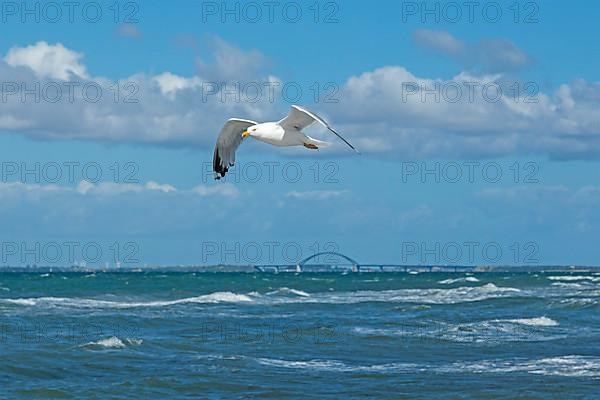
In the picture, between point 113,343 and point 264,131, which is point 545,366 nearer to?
Result: point 113,343

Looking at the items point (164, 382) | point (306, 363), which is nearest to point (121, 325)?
point (306, 363)

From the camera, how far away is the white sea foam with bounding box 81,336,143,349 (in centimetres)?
2389

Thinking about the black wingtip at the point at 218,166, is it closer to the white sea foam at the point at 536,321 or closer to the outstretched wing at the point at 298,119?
the outstretched wing at the point at 298,119

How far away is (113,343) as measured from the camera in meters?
24.3

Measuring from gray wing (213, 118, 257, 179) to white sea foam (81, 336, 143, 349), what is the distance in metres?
12.1

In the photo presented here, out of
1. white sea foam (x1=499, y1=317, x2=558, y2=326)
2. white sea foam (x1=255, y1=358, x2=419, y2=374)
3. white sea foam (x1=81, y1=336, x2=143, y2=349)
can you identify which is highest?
white sea foam (x1=499, y1=317, x2=558, y2=326)

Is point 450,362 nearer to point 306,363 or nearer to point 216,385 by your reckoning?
point 306,363

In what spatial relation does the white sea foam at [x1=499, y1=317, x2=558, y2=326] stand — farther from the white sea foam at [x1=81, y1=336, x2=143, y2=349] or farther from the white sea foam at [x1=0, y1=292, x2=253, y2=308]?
the white sea foam at [x1=0, y1=292, x2=253, y2=308]

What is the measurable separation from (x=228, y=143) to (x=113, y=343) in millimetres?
12647

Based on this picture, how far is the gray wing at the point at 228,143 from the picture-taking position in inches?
490

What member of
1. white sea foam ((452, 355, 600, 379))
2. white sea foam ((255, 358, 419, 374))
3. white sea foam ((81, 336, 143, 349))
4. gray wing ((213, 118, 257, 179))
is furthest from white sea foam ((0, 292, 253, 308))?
gray wing ((213, 118, 257, 179))

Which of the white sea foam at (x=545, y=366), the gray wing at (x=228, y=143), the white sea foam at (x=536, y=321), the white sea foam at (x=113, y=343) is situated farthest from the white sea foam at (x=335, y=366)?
the white sea foam at (x=536, y=321)

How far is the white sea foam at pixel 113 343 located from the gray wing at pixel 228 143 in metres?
12.1

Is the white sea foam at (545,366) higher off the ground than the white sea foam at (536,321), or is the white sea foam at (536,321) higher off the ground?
the white sea foam at (536,321)
